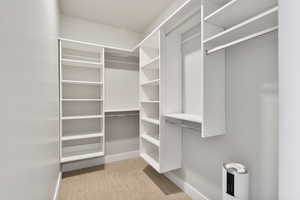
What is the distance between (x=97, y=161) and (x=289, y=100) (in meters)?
3.06

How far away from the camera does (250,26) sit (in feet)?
3.59

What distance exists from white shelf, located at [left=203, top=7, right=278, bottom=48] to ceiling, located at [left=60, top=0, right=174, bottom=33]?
1.44 metres

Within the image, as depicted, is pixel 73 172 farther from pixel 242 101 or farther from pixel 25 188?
pixel 242 101

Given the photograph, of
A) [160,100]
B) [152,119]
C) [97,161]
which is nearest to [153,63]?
[160,100]

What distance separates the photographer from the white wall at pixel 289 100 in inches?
27.3

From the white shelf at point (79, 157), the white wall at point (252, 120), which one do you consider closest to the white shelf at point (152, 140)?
the white wall at point (252, 120)

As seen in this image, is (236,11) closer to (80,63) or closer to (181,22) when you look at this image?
(181,22)

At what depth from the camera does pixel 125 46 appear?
3195 mm

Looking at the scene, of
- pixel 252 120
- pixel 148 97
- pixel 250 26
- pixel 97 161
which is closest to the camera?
pixel 250 26

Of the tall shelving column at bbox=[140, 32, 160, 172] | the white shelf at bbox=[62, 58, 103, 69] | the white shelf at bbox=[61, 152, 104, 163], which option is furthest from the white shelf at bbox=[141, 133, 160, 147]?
the white shelf at bbox=[62, 58, 103, 69]

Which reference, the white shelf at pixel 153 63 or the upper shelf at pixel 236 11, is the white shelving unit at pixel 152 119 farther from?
the upper shelf at pixel 236 11

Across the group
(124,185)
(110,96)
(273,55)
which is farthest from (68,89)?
(273,55)

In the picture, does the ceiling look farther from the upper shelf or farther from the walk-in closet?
the upper shelf

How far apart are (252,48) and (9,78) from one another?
1.68m
